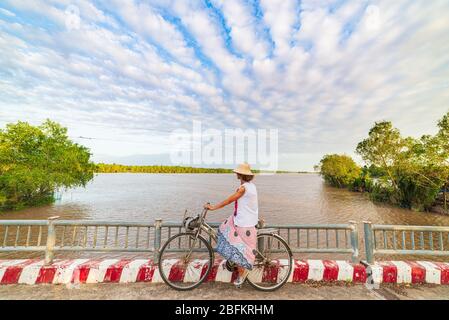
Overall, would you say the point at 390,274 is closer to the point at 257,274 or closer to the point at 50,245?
the point at 257,274

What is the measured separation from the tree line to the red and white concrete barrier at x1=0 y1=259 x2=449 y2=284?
20.8m

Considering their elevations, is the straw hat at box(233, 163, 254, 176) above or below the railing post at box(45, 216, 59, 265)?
above

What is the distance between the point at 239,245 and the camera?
3328 millimetres

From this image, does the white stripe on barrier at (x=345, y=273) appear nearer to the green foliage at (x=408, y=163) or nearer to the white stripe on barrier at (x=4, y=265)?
the white stripe on barrier at (x=4, y=265)

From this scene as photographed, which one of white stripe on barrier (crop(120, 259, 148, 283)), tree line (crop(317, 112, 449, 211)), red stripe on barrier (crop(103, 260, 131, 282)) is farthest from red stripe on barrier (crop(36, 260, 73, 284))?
tree line (crop(317, 112, 449, 211))

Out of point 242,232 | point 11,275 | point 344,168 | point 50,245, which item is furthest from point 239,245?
point 344,168

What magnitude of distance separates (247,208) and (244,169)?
24.0 inches

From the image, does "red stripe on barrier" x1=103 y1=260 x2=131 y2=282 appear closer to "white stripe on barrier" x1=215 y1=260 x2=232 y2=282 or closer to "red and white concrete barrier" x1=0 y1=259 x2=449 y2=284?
"red and white concrete barrier" x1=0 y1=259 x2=449 y2=284

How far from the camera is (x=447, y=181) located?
18.3m

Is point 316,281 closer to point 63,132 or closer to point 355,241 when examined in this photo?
point 355,241

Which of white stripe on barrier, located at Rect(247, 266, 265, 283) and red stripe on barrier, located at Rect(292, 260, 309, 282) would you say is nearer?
white stripe on barrier, located at Rect(247, 266, 265, 283)

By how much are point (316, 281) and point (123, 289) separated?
3.12 meters

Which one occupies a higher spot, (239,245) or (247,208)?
(247,208)

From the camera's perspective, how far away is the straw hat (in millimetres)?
3402
